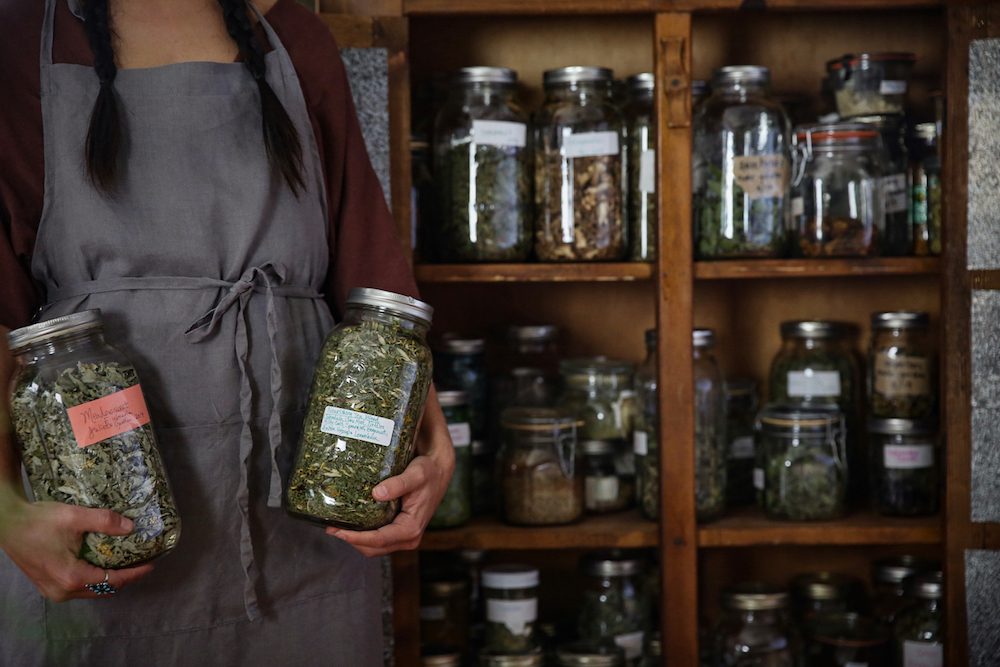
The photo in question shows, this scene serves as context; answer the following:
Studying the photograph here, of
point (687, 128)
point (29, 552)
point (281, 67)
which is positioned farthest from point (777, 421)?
point (29, 552)

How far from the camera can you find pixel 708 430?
4.66 feet

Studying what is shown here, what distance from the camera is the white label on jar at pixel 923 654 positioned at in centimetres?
138

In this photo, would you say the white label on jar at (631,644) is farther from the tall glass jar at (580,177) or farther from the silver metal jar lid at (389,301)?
the silver metal jar lid at (389,301)

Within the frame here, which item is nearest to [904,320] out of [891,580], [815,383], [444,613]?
[815,383]

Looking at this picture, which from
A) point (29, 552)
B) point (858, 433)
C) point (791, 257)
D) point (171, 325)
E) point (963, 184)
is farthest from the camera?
point (858, 433)

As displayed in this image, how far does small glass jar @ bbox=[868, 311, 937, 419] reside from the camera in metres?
1.42

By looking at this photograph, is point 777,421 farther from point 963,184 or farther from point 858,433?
point 963,184

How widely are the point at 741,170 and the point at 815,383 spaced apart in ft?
1.39

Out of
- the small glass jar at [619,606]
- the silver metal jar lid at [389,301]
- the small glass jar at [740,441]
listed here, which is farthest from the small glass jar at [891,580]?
the silver metal jar lid at [389,301]

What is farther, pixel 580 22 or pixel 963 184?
pixel 580 22

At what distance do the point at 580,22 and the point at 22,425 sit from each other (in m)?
1.24

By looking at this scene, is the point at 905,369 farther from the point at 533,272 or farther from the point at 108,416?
the point at 108,416

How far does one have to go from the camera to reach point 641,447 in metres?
1.43

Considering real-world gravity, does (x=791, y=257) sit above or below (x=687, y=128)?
below
